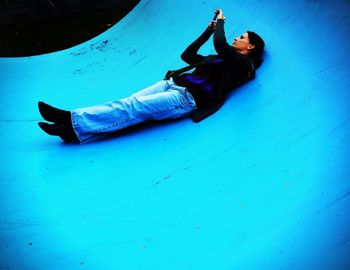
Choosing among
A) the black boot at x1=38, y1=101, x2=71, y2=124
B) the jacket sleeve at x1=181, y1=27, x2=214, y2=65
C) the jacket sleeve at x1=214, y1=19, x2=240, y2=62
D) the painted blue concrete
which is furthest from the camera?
the jacket sleeve at x1=181, y1=27, x2=214, y2=65

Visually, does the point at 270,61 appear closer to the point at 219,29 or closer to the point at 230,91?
the point at 230,91

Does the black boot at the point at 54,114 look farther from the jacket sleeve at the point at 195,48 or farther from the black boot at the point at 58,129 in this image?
the jacket sleeve at the point at 195,48

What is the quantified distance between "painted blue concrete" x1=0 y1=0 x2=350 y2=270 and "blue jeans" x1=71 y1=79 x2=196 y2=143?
0.33ft

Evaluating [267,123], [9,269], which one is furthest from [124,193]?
[267,123]

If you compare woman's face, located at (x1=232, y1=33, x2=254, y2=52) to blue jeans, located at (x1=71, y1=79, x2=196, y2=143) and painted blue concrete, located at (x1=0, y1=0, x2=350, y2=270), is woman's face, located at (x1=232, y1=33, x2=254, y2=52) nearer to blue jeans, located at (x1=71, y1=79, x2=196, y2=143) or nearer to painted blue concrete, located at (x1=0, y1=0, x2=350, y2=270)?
painted blue concrete, located at (x1=0, y1=0, x2=350, y2=270)

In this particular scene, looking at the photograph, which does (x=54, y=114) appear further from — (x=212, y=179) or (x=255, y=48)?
(x=255, y=48)

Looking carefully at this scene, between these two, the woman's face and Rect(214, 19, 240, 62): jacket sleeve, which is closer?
Rect(214, 19, 240, 62): jacket sleeve

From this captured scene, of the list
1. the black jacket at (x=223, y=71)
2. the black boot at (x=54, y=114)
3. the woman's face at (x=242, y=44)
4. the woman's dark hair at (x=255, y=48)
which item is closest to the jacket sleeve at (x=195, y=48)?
the black jacket at (x=223, y=71)

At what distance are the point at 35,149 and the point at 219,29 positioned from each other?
134 centimetres

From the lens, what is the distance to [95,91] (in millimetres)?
2455

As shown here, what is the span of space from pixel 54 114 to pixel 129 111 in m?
0.40

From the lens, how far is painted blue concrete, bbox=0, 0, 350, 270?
115 centimetres

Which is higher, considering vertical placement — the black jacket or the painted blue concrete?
the black jacket

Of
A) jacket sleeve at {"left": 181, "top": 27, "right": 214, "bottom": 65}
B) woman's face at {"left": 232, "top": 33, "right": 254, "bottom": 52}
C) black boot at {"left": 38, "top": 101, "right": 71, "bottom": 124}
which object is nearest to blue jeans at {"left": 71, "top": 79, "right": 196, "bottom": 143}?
black boot at {"left": 38, "top": 101, "right": 71, "bottom": 124}
